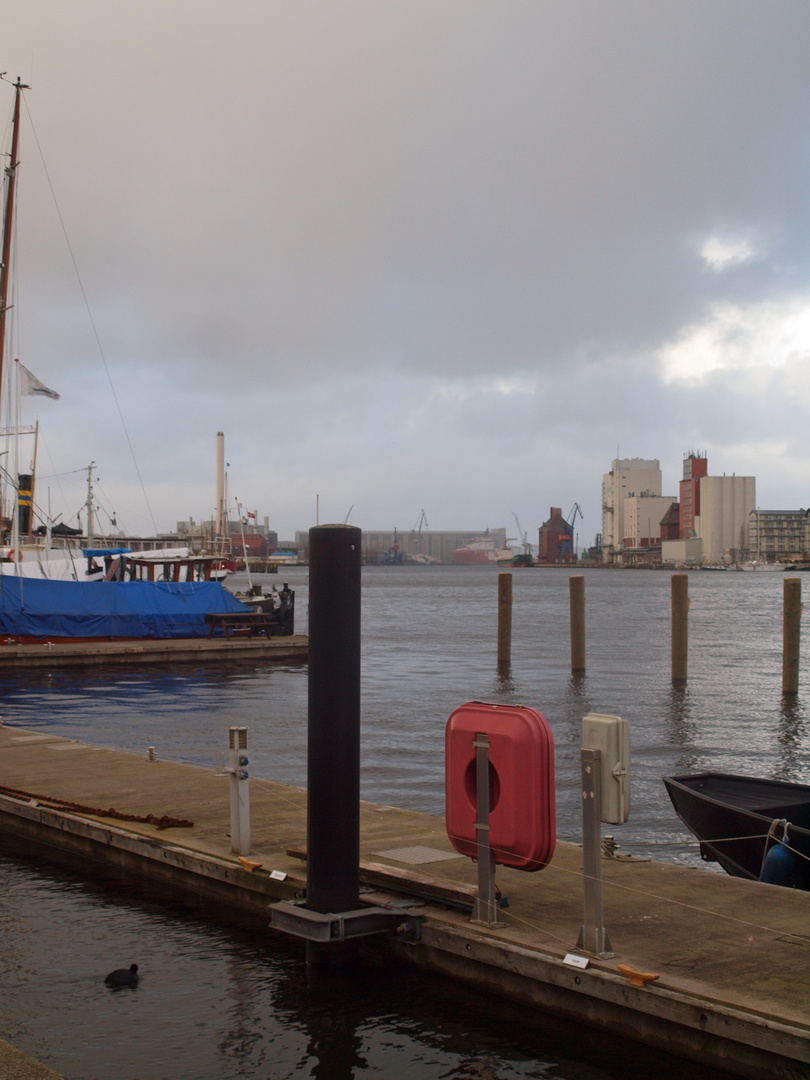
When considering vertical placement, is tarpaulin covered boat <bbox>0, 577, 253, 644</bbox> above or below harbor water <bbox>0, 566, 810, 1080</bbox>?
above

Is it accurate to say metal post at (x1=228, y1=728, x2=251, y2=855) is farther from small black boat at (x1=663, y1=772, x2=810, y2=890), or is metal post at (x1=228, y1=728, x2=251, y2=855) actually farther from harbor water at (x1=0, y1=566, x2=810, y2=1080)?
small black boat at (x1=663, y1=772, x2=810, y2=890)

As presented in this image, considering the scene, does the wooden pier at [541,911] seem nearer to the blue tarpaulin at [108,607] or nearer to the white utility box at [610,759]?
the white utility box at [610,759]

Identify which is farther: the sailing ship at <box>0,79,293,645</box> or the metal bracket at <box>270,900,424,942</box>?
the sailing ship at <box>0,79,293,645</box>

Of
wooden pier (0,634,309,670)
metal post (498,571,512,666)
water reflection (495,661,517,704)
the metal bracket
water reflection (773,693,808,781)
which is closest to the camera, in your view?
the metal bracket

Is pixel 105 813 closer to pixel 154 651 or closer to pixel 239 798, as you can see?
pixel 239 798

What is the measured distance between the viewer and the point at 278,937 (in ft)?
28.2

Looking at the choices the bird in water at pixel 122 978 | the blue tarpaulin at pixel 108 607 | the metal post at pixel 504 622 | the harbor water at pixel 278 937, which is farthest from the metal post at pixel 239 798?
the blue tarpaulin at pixel 108 607

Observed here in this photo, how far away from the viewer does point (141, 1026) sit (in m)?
7.07

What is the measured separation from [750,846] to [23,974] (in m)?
7.34

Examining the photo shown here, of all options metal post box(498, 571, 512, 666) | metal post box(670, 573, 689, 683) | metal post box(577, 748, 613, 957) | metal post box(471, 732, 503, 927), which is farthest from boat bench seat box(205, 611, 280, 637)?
metal post box(577, 748, 613, 957)

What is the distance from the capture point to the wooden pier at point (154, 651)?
112 ft

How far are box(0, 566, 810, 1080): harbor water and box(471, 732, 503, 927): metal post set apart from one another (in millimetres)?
570

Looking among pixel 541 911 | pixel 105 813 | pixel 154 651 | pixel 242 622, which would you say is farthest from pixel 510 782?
pixel 242 622

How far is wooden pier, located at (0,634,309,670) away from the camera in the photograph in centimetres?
3416
